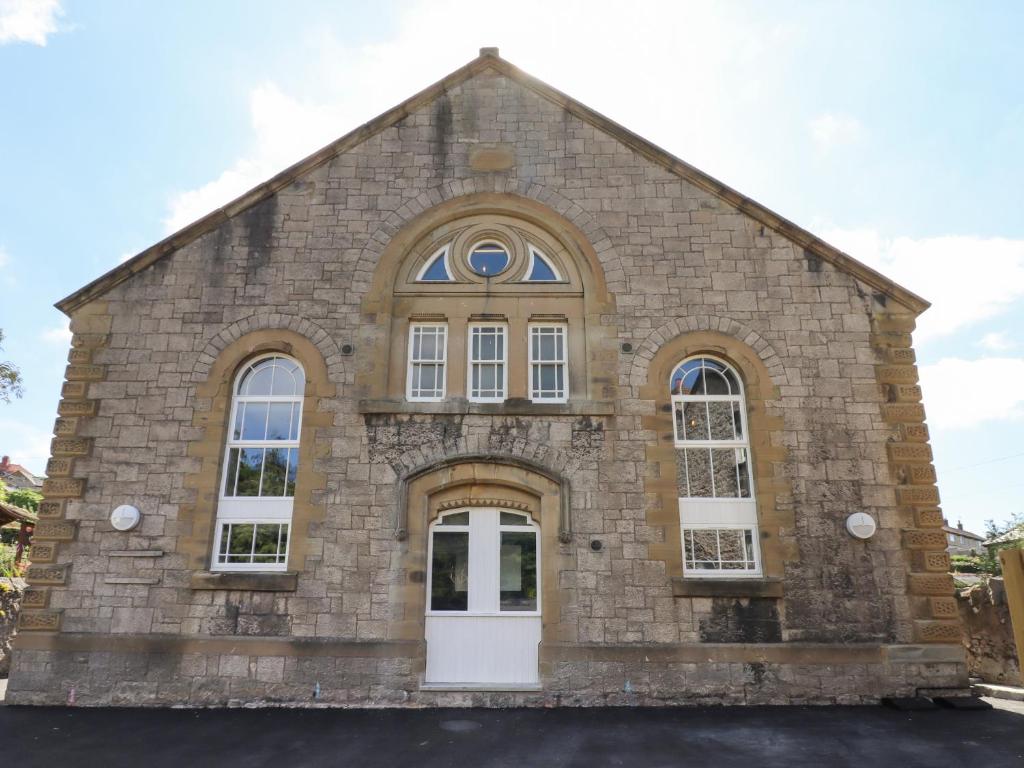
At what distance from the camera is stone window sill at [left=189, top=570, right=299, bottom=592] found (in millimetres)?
9562

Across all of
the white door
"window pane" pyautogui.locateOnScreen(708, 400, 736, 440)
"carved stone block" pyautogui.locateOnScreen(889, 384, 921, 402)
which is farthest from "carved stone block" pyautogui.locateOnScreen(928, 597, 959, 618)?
the white door

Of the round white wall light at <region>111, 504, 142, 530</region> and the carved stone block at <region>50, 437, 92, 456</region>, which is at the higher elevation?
the carved stone block at <region>50, 437, 92, 456</region>

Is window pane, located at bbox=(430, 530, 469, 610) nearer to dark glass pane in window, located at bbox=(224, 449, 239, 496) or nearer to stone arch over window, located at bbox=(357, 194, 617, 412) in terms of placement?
stone arch over window, located at bbox=(357, 194, 617, 412)

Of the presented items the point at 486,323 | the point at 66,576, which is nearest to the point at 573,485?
the point at 486,323

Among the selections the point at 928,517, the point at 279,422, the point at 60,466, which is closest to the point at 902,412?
the point at 928,517

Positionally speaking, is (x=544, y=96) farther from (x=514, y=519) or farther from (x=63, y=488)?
(x=63, y=488)

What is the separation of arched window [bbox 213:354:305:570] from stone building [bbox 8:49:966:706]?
0.17 ft

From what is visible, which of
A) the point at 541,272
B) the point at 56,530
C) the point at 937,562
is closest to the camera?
the point at 937,562

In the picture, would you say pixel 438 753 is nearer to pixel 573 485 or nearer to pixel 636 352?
pixel 573 485

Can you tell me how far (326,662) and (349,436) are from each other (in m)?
3.21

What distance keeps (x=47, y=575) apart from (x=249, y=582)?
2.96m

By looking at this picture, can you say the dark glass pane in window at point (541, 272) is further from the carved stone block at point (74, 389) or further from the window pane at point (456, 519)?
the carved stone block at point (74, 389)

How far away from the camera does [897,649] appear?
9.36 m

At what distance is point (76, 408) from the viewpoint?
10.5 m
